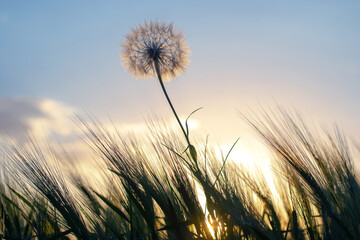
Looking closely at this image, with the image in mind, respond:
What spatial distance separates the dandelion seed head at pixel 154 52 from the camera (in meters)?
2.60

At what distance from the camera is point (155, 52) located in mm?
2533

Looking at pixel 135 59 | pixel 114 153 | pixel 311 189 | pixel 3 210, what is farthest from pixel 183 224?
pixel 135 59

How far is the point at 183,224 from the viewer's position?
952 millimetres

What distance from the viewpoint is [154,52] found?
99.5 inches

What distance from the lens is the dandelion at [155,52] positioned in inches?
102

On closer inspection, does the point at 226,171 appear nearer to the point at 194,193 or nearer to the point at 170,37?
the point at 194,193

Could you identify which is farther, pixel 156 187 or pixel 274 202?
pixel 274 202

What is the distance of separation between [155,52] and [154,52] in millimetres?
10

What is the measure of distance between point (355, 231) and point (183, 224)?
650 mm

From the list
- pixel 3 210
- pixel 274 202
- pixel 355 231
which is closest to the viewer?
pixel 355 231

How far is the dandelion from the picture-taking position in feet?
8.51

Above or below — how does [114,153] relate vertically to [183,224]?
above

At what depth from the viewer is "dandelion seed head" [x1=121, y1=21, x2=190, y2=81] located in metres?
2.60

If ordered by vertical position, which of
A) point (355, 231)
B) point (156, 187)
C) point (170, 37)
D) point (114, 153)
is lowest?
point (355, 231)
